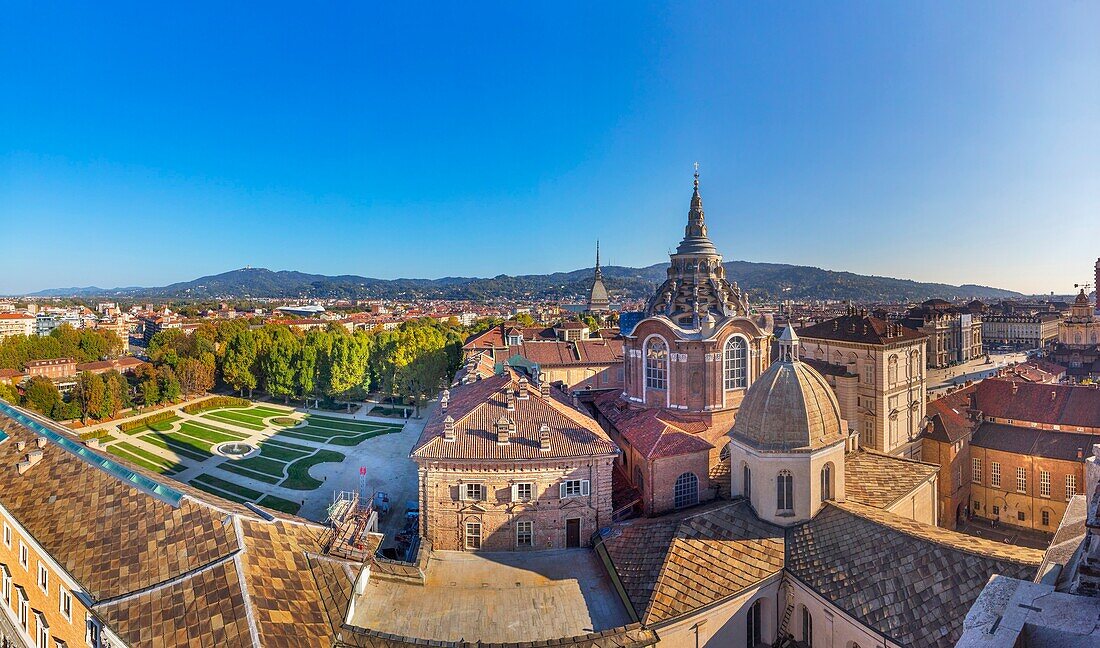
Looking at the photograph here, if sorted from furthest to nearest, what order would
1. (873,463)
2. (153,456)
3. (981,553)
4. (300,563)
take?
(153,456)
(873,463)
(300,563)
(981,553)

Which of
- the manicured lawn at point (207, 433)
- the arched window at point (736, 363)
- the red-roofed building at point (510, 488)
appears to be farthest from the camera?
the manicured lawn at point (207, 433)

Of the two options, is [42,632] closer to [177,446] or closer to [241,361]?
[177,446]

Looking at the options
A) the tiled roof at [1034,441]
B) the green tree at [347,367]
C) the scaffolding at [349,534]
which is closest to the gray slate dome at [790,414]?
the scaffolding at [349,534]

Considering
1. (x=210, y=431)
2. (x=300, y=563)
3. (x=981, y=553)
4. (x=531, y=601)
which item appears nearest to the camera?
(x=981, y=553)

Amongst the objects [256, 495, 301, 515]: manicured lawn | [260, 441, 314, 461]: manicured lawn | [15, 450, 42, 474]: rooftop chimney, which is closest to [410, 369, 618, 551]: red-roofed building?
[256, 495, 301, 515]: manicured lawn

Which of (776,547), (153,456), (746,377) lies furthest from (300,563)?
(153,456)

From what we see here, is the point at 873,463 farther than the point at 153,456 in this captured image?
No

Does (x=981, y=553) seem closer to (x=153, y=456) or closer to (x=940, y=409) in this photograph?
(x=940, y=409)

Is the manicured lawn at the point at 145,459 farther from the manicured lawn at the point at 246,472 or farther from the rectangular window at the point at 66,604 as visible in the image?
the rectangular window at the point at 66,604
